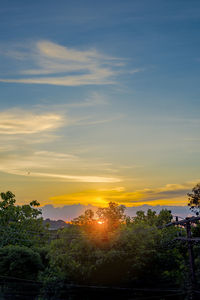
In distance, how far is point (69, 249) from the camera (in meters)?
31.9

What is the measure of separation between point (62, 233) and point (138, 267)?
23.5 ft

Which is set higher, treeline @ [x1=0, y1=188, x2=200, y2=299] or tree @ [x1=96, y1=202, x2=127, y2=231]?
tree @ [x1=96, y1=202, x2=127, y2=231]

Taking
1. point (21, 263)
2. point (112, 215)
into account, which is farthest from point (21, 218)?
point (112, 215)

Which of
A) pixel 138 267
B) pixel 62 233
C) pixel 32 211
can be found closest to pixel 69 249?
pixel 62 233

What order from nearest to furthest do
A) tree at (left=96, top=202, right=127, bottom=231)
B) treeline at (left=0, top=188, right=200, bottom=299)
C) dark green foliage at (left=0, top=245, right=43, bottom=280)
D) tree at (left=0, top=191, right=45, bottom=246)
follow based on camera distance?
treeline at (left=0, top=188, right=200, bottom=299) → tree at (left=96, top=202, right=127, bottom=231) → dark green foliage at (left=0, top=245, right=43, bottom=280) → tree at (left=0, top=191, right=45, bottom=246)

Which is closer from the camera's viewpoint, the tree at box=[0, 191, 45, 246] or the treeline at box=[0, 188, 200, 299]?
the treeline at box=[0, 188, 200, 299]

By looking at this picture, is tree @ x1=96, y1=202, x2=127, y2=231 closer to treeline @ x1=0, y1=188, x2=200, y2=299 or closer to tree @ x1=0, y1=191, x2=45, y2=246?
treeline @ x1=0, y1=188, x2=200, y2=299

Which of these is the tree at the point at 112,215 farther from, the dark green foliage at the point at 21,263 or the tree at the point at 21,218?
the tree at the point at 21,218

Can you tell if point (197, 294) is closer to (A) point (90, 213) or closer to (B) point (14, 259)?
(A) point (90, 213)

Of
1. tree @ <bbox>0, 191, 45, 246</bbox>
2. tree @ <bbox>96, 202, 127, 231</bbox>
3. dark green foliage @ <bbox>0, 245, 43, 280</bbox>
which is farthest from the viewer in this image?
tree @ <bbox>0, 191, 45, 246</bbox>

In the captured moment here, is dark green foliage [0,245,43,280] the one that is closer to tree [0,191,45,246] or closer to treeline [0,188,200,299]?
treeline [0,188,200,299]

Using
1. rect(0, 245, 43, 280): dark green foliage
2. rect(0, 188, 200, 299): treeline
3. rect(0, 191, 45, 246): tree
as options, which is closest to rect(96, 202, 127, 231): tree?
rect(0, 188, 200, 299): treeline

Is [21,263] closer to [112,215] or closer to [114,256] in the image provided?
[112,215]

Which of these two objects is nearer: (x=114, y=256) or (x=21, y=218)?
(x=114, y=256)
